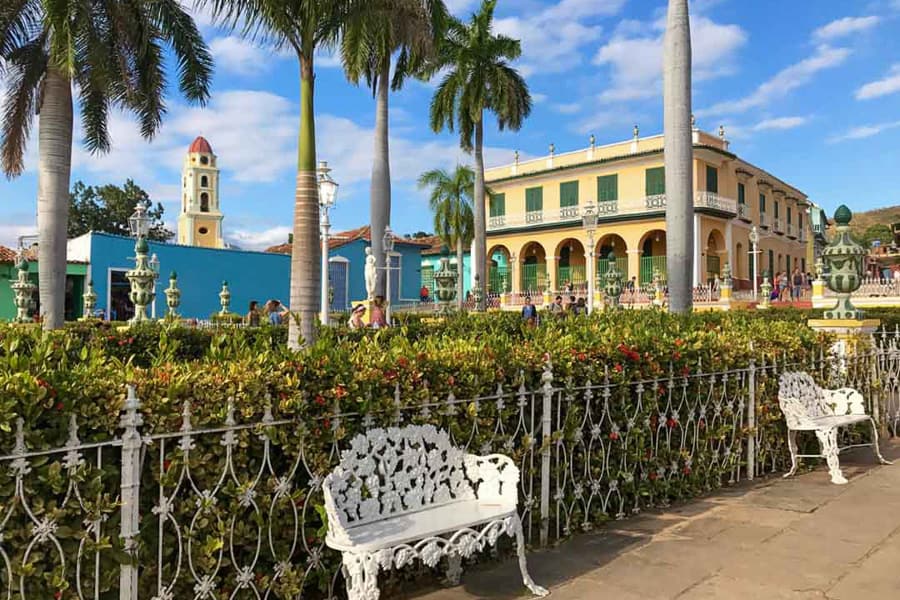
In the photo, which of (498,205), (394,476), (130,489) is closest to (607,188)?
(498,205)

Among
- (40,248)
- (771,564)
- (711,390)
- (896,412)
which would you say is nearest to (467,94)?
(40,248)

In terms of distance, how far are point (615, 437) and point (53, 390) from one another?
3.31 metres

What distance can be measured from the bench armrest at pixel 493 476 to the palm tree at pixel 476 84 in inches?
850

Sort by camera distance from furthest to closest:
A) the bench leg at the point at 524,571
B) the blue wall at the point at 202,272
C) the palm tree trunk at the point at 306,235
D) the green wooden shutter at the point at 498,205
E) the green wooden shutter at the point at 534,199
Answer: the green wooden shutter at the point at 498,205 → the green wooden shutter at the point at 534,199 → the blue wall at the point at 202,272 → the palm tree trunk at the point at 306,235 → the bench leg at the point at 524,571

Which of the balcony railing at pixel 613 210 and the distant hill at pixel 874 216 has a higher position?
the distant hill at pixel 874 216

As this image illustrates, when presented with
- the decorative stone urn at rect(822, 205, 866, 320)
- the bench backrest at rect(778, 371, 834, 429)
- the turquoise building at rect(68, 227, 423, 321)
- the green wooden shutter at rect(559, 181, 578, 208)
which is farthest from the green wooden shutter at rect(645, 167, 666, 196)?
the bench backrest at rect(778, 371, 834, 429)

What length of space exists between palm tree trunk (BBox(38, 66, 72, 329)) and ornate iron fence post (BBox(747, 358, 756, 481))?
1092cm

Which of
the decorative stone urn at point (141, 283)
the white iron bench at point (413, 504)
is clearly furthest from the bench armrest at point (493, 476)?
the decorative stone urn at point (141, 283)

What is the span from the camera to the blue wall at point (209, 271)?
94.3 feet

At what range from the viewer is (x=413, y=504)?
11.3 feet

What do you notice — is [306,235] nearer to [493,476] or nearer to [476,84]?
[493,476]

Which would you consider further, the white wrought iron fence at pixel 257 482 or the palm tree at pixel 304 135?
the palm tree at pixel 304 135

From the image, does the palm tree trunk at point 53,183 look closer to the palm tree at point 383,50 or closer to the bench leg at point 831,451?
the palm tree at point 383,50

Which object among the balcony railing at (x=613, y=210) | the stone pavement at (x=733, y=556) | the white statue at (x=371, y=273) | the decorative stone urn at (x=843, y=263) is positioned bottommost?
the stone pavement at (x=733, y=556)
